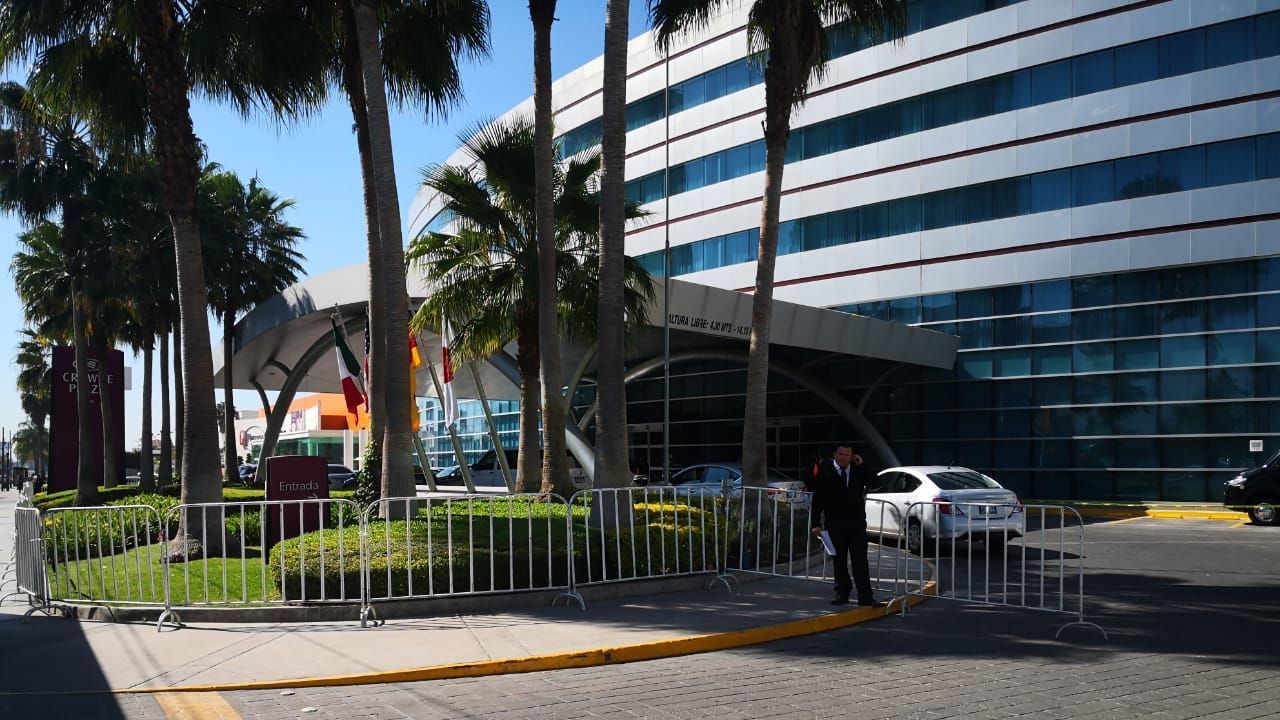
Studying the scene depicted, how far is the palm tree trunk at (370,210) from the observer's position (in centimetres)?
1780

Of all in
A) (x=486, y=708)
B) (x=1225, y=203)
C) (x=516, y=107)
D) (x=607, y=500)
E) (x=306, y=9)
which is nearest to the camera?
(x=486, y=708)

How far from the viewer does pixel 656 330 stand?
32.0 meters

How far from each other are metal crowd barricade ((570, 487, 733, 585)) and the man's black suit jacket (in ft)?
5.04

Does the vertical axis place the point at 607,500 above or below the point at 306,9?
below

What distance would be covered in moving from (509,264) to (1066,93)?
63.9 ft

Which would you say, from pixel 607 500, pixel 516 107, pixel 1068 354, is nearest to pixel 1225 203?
pixel 1068 354

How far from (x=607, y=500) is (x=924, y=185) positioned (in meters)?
25.0

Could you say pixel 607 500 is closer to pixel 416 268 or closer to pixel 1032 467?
pixel 416 268

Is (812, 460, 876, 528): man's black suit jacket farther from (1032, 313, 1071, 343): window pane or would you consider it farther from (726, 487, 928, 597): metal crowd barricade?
(1032, 313, 1071, 343): window pane

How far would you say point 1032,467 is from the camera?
3272cm

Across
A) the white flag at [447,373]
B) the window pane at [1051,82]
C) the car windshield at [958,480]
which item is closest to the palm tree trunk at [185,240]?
the white flag at [447,373]

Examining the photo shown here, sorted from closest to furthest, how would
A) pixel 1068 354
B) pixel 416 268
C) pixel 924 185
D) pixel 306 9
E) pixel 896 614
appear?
pixel 896 614 → pixel 306 9 → pixel 416 268 → pixel 1068 354 → pixel 924 185

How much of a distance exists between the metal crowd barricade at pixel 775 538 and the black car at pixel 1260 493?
44.6 feet

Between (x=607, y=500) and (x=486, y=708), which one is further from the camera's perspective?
(x=607, y=500)
